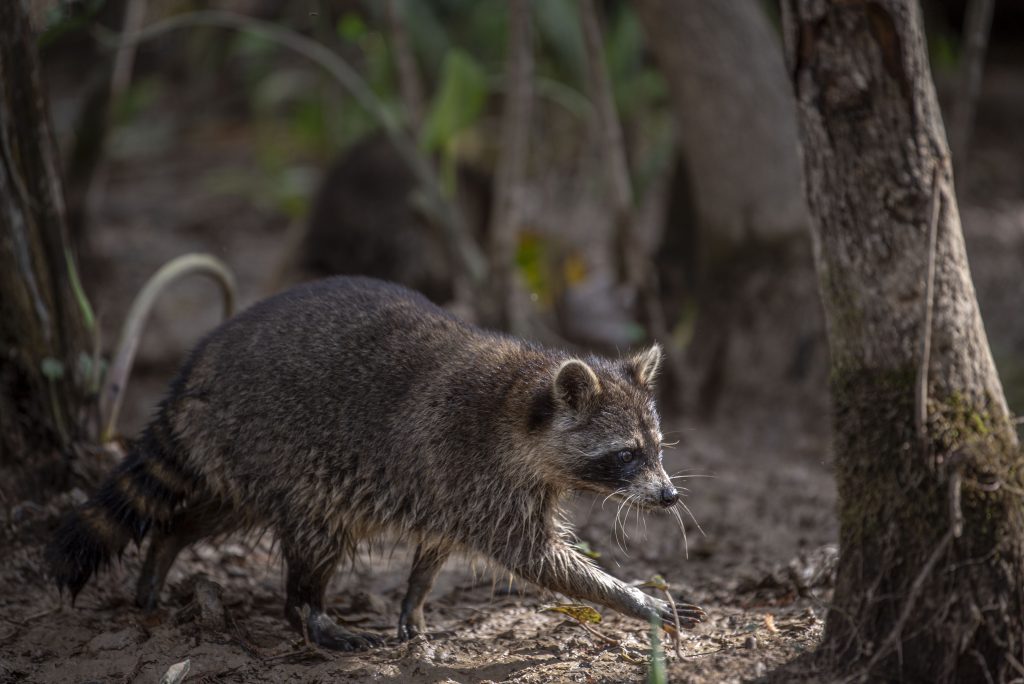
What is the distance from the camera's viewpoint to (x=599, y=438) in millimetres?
4777

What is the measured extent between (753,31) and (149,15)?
Answer: 8304mm

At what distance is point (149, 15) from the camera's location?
1352 centimetres

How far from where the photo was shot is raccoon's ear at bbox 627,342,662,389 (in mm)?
5062

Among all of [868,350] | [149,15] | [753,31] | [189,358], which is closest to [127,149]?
[149,15]

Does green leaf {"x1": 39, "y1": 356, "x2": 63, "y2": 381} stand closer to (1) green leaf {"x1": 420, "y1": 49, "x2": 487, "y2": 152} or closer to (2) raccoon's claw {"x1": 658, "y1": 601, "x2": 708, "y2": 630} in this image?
(2) raccoon's claw {"x1": 658, "y1": 601, "x2": 708, "y2": 630}

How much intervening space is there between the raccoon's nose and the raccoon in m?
A: 0.01

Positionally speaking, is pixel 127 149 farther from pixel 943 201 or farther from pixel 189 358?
pixel 943 201

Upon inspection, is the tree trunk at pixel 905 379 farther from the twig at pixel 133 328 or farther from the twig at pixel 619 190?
the twig at pixel 619 190

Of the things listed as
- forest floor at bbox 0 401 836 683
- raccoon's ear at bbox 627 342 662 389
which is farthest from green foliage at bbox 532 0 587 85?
raccoon's ear at bbox 627 342 662 389

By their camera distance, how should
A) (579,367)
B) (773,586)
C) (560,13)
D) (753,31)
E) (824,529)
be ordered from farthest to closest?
(560,13) → (753,31) → (824,529) → (773,586) → (579,367)

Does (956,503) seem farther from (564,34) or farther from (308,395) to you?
(564,34)

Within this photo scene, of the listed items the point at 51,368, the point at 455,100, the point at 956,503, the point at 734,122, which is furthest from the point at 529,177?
the point at 956,503

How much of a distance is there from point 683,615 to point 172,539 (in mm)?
2311

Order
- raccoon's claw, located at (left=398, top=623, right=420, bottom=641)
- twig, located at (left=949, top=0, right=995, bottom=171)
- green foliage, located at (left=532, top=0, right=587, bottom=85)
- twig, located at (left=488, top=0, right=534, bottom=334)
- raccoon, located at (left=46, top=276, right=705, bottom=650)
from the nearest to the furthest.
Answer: raccoon, located at (left=46, top=276, right=705, bottom=650)
raccoon's claw, located at (left=398, top=623, right=420, bottom=641)
twig, located at (left=488, top=0, right=534, bottom=334)
twig, located at (left=949, top=0, right=995, bottom=171)
green foliage, located at (left=532, top=0, right=587, bottom=85)
